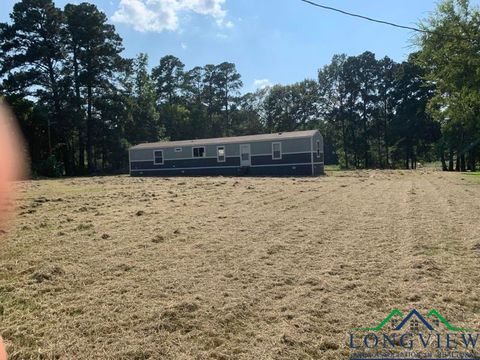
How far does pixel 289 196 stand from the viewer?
11.5 meters

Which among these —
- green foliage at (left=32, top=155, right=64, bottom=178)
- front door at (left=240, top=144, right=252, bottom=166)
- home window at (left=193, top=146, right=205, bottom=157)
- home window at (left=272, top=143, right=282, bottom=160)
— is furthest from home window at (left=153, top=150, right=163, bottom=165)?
home window at (left=272, top=143, right=282, bottom=160)

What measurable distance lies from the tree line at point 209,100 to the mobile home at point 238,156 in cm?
644

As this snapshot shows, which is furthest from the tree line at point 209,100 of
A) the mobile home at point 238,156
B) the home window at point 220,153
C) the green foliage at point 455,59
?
the home window at point 220,153

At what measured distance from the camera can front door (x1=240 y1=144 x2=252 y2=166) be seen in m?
26.3

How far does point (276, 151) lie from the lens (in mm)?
25484

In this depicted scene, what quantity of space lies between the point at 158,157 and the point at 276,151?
372 inches

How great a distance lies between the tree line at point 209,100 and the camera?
21984 millimetres

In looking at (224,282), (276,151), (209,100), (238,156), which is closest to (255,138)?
(238,156)

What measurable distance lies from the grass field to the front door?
18.7 meters

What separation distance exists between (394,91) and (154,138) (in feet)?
85.8

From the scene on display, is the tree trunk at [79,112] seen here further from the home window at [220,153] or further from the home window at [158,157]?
the home window at [220,153]

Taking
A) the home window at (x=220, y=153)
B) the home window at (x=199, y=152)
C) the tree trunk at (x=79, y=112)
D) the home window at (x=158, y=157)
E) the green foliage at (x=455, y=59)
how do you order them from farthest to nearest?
the tree trunk at (x=79, y=112)
the home window at (x=158, y=157)
the home window at (x=199, y=152)
the home window at (x=220, y=153)
the green foliage at (x=455, y=59)

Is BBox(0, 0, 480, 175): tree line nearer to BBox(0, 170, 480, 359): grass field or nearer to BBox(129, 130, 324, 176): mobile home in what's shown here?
BBox(129, 130, 324, 176): mobile home

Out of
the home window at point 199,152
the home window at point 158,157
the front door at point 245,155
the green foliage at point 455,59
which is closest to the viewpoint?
the green foliage at point 455,59
